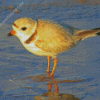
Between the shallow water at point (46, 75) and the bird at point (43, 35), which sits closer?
the shallow water at point (46, 75)

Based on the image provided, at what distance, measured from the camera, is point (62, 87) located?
15.7ft

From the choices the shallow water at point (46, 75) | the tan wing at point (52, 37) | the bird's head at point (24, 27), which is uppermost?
the bird's head at point (24, 27)

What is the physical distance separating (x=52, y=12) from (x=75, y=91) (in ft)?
15.8

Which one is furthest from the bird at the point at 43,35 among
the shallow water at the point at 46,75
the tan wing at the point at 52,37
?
the shallow water at the point at 46,75

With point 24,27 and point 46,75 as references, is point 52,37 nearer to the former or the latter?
point 24,27

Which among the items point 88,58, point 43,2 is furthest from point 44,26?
point 43,2

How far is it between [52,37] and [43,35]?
0.54 ft

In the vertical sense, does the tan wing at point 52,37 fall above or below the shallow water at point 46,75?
above

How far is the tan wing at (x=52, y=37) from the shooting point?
5143 mm

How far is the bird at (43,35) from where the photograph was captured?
5.12m

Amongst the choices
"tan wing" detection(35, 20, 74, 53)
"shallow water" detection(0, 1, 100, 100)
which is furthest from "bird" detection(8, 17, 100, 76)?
"shallow water" detection(0, 1, 100, 100)

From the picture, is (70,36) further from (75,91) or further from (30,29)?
(75,91)

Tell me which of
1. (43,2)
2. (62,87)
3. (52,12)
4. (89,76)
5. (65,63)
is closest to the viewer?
(62,87)

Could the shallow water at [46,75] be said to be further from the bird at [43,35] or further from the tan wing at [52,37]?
the tan wing at [52,37]
